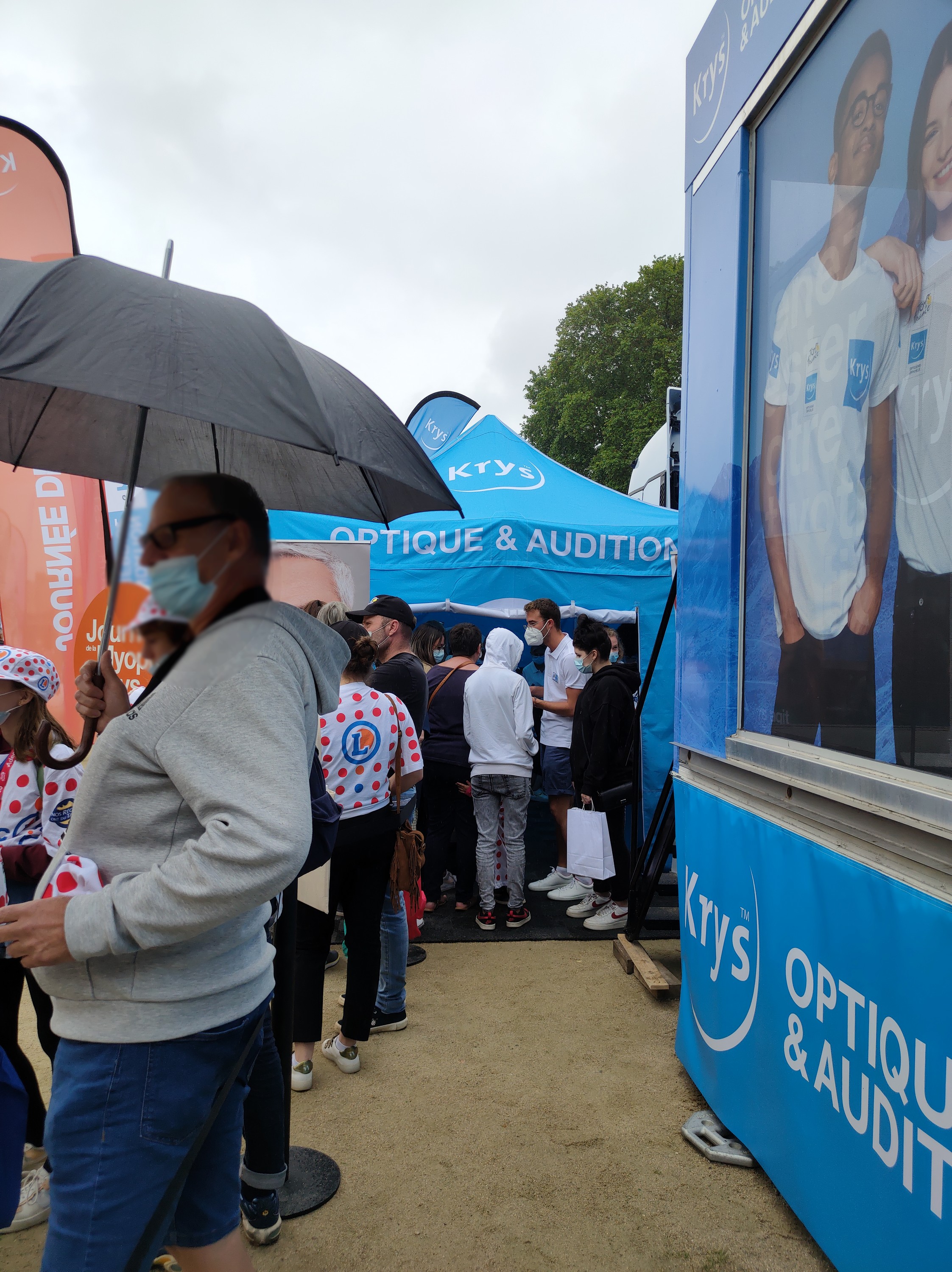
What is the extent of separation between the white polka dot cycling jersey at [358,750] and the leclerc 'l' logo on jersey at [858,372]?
191 centimetres

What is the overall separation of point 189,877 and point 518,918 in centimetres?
421

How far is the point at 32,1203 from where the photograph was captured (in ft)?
7.56

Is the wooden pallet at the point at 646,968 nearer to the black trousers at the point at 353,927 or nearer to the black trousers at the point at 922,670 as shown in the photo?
the black trousers at the point at 353,927

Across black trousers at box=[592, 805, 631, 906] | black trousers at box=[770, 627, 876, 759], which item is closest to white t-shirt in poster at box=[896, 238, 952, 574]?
black trousers at box=[770, 627, 876, 759]

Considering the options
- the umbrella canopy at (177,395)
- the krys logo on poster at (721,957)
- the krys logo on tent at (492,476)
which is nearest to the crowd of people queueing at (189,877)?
the umbrella canopy at (177,395)

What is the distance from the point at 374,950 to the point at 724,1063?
1285 mm

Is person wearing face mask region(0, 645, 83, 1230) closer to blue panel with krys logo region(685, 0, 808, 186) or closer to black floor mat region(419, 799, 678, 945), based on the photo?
black floor mat region(419, 799, 678, 945)

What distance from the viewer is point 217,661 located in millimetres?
534

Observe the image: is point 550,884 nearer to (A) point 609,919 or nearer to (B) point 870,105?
(A) point 609,919

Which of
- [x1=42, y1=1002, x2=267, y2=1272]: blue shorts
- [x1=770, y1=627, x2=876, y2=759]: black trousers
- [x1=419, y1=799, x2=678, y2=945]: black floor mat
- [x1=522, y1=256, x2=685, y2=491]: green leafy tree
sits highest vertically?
[x1=522, y1=256, x2=685, y2=491]: green leafy tree

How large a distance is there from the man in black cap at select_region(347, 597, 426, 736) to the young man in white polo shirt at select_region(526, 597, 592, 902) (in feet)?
5.84

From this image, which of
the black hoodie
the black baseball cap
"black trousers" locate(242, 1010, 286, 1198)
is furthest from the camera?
the black hoodie

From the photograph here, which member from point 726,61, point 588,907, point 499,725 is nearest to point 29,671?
point 726,61

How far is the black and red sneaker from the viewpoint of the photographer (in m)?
4.95
